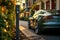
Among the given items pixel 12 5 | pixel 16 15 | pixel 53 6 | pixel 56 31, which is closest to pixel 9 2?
pixel 12 5

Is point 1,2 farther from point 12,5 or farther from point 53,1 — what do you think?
point 53,1

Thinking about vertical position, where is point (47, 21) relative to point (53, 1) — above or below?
below

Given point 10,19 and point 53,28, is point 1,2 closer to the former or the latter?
point 10,19

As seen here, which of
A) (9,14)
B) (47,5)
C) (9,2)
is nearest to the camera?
(9,2)

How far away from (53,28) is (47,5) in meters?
18.7

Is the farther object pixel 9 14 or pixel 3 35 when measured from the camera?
pixel 9 14

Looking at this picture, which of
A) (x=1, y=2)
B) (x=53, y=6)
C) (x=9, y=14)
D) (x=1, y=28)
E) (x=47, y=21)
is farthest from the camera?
(x=53, y=6)

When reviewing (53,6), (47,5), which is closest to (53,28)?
(53,6)

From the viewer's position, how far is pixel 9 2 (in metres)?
9.09

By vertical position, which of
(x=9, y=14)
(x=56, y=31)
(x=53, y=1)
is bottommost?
(x=56, y=31)

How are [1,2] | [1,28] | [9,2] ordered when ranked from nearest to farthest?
[1,28] → [1,2] → [9,2]

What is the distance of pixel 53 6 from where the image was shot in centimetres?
2817

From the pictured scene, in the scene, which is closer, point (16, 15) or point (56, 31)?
point (16, 15)

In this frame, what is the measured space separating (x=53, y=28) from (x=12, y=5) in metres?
4.86
